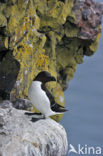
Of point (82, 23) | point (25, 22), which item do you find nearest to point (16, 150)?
point (25, 22)

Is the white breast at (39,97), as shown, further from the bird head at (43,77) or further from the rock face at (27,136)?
the rock face at (27,136)

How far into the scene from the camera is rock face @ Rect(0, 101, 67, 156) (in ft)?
18.4

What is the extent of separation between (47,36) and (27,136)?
8335mm

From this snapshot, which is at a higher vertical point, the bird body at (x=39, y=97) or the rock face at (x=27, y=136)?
the bird body at (x=39, y=97)

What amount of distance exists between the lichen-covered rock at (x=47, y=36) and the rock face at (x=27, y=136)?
1.84 m

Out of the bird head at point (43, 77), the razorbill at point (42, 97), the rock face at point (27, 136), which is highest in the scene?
the bird head at point (43, 77)

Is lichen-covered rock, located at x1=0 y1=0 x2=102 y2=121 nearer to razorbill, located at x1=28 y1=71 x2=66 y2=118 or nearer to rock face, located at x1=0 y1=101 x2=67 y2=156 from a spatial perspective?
razorbill, located at x1=28 y1=71 x2=66 y2=118

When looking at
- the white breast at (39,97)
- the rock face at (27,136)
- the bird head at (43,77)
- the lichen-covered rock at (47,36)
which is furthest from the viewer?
the lichen-covered rock at (47,36)

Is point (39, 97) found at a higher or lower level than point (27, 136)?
higher

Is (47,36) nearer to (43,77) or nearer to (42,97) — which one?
(43,77)

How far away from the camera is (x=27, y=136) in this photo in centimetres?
589

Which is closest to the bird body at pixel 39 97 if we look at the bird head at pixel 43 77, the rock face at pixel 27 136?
the bird head at pixel 43 77

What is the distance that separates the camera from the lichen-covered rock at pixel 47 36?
8906 mm

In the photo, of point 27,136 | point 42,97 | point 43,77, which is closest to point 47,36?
point 43,77
